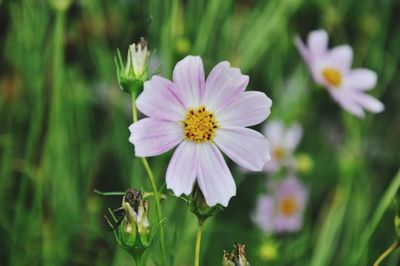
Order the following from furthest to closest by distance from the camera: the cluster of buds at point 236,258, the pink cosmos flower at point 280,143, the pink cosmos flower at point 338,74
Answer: the pink cosmos flower at point 280,143 → the pink cosmos flower at point 338,74 → the cluster of buds at point 236,258

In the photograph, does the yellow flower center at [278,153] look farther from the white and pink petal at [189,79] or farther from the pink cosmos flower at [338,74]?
the white and pink petal at [189,79]

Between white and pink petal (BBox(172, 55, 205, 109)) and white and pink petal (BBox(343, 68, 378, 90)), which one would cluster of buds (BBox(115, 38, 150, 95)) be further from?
white and pink petal (BBox(343, 68, 378, 90))

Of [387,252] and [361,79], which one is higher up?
[361,79]

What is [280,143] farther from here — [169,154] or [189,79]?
[189,79]

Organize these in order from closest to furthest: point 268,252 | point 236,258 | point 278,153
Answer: point 236,258 < point 268,252 < point 278,153

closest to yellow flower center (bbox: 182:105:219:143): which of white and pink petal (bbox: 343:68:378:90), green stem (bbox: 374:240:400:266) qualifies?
green stem (bbox: 374:240:400:266)

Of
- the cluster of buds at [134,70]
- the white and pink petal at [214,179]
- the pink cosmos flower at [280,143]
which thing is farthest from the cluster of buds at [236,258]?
the pink cosmos flower at [280,143]

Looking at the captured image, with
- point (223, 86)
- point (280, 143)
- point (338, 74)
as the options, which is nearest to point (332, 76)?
point (338, 74)
